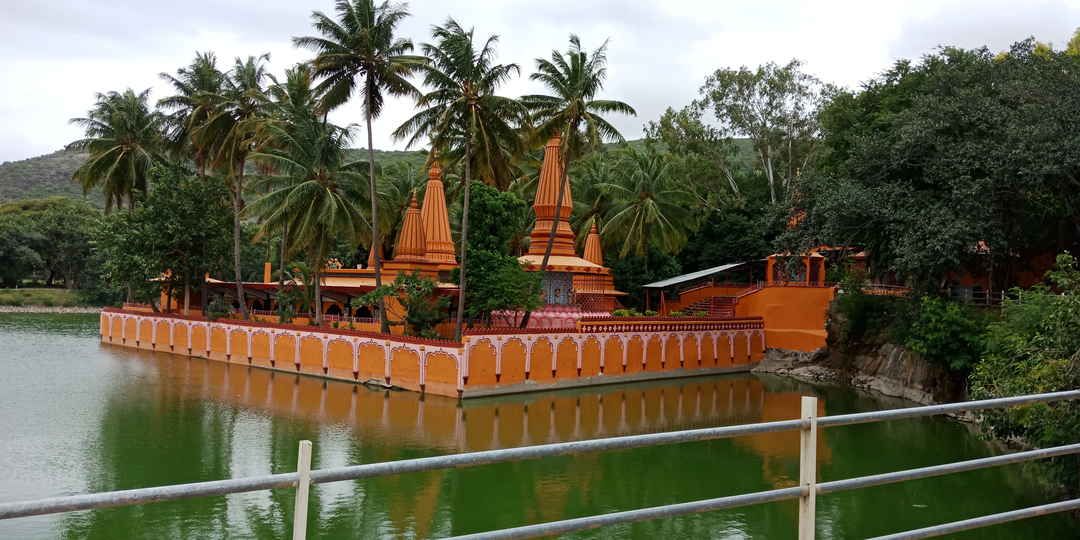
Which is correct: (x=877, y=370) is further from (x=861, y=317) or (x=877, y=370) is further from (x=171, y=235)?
(x=171, y=235)

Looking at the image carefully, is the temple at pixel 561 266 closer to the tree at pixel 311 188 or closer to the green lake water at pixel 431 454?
the green lake water at pixel 431 454

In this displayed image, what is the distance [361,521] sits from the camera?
1052cm

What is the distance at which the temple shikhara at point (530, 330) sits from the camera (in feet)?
72.5

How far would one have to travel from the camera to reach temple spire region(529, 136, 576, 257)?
28.6 metres

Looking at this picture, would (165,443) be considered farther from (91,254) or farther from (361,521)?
(91,254)

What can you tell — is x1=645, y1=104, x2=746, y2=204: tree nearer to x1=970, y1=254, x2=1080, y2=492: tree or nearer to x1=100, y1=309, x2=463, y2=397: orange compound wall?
x1=100, y1=309, x2=463, y2=397: orange compound wall

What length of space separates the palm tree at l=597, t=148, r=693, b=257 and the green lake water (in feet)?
31.0

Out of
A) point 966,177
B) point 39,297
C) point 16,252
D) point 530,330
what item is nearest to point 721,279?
point 530,330

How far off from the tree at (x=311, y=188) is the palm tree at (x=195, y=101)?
5.84m

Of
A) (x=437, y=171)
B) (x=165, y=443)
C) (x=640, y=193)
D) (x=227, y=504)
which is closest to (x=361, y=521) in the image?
(x=227, y=504)

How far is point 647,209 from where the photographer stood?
3272 centimetres

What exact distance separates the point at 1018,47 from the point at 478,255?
15.0 metres

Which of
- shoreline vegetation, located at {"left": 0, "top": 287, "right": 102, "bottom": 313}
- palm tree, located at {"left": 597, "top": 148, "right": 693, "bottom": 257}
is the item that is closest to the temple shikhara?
palm tree, located at {"left": 597, "top": 148, "right": 693, "bottom": 257}

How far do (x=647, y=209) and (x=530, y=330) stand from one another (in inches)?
444
